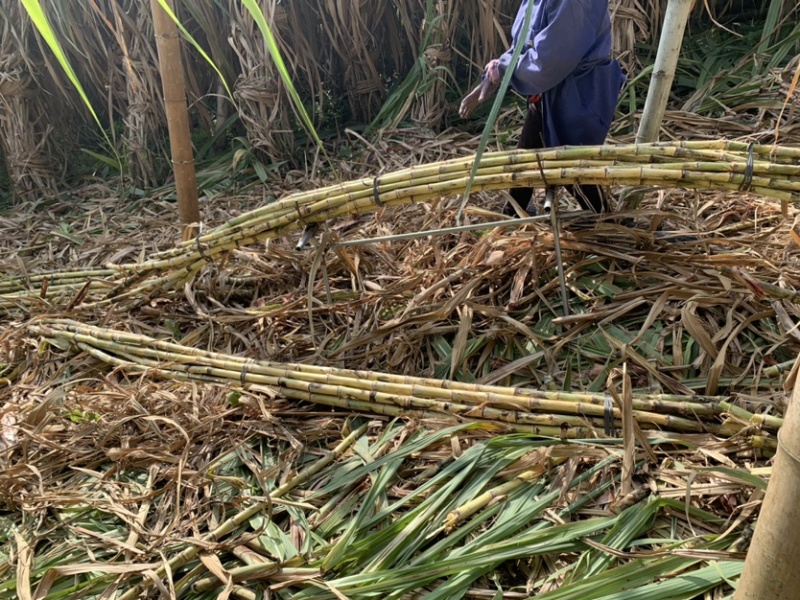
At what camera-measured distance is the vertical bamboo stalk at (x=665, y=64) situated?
1.88m

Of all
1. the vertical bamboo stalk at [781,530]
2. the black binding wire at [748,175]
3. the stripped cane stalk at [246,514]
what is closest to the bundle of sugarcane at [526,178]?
the black binding wire at [748,175]

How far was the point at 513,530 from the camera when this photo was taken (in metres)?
1.33

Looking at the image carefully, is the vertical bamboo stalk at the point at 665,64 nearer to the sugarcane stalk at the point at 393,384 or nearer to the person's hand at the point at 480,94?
the person's hand at the point at 480,94

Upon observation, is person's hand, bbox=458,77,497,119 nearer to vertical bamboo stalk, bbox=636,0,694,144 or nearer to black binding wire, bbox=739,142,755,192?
vertical bamboo stalk, bbox=636,0,694,144

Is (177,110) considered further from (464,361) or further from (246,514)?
(246,514)

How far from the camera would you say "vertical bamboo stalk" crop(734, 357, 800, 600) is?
2.06 feet

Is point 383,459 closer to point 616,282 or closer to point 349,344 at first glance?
point 349,344

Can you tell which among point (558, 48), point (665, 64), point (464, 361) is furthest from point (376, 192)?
point (665, 64)

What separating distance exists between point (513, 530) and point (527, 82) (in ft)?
4.67

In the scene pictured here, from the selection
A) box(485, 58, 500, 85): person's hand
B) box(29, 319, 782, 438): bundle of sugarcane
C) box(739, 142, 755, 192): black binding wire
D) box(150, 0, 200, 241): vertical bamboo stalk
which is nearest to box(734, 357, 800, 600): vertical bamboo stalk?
box(29, 319, 782, 438): bundle of sugarcane

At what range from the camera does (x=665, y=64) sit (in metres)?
1.97

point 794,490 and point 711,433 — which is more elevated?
point 794,490

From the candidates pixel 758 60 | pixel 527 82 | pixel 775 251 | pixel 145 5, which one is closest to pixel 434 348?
pixel 527 82

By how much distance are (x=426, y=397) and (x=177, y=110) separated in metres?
1.57
